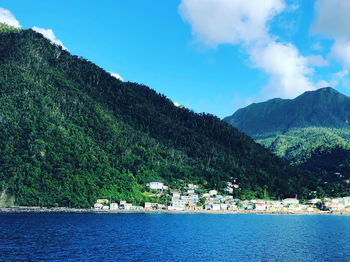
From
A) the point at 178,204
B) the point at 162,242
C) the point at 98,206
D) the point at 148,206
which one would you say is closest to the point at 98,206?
the point at 98,206

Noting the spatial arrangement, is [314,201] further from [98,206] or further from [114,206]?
[98,206]

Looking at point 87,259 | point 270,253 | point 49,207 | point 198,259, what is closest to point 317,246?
point 270,253

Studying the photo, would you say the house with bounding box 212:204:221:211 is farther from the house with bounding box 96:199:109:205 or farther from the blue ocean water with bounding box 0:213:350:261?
the blue ocean water with bounding box 0:213:350:261

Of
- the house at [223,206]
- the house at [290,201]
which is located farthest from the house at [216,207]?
the house at [290,201]

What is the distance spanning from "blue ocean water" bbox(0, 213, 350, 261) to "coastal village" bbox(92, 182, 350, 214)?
47156mm

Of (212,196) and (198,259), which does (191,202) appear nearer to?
(212,196)

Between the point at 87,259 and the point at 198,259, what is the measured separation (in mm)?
19944

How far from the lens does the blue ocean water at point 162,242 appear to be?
216 ft

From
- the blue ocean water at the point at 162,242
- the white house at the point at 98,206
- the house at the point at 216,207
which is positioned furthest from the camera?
the house at the point at 216,207

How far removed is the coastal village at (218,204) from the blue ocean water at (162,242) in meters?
47.2

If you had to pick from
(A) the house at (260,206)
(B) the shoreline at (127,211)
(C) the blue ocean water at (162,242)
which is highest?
(A) the house at (260,206)

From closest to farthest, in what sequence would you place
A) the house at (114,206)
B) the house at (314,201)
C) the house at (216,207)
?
1. the house at (114,206)
2. the house at (216,207)
3. the house at (314,201)

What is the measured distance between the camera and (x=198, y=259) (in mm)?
64938

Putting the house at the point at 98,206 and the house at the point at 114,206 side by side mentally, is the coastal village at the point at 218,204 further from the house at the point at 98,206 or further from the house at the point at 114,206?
the house at the point at 98,206
